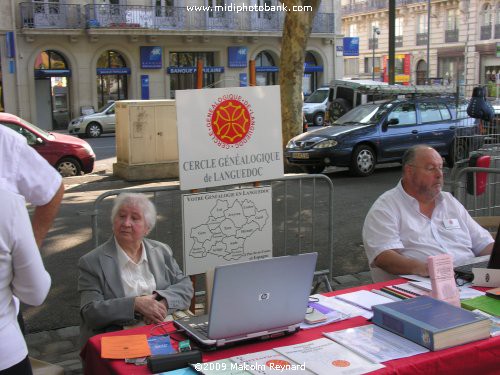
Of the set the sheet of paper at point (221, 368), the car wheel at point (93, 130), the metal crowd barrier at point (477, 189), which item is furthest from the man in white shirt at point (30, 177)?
the car wheel at point (93, 130)

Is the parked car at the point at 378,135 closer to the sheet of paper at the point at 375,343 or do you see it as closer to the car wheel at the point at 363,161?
the car wheel at the point at 363,161

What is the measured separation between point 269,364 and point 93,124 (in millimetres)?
A: 25633

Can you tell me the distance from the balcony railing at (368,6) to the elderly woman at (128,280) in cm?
5284

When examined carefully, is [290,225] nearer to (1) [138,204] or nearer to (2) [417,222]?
(2) [417,222]

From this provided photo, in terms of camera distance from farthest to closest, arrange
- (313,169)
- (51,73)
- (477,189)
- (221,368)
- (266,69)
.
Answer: (266,69), (51,73), (313,169), (477,189), (221,368)

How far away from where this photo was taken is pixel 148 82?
3459 cm

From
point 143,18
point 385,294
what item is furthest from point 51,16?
point 385,294

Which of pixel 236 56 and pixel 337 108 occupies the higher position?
pixel 236 56

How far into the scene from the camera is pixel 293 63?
595 inches

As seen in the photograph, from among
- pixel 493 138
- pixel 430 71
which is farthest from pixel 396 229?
pixel 430 71

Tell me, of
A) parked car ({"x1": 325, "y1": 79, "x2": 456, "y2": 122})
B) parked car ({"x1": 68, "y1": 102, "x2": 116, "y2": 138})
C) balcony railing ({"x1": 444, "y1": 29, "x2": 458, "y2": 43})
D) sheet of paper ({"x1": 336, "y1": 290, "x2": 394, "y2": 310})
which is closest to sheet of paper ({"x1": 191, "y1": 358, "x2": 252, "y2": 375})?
sheet of paper ({"x1": 336, "y1": 290, "x2": 394, "y2": 310})

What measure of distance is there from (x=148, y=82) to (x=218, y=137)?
102ft

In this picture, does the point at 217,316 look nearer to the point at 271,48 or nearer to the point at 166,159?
the point at 166,159

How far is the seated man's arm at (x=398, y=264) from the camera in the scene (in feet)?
13.1
